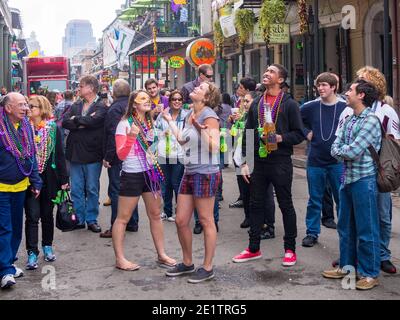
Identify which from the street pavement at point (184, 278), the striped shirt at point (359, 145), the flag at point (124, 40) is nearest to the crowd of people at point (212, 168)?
the striped shirt at point (359, 145)

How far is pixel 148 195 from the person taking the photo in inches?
232

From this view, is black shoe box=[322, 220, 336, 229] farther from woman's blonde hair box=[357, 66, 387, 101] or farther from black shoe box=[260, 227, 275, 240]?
woman's blonde hair box=[357, 66, 387, 101]

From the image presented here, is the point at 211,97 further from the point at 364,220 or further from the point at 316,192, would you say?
the point at 316,192

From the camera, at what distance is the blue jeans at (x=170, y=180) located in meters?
7.99

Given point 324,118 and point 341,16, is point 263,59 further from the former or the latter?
point 324,118

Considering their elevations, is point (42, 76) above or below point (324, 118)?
above

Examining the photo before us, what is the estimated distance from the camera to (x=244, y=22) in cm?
1858

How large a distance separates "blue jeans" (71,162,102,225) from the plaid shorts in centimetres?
249

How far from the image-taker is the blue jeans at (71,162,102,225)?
760cm

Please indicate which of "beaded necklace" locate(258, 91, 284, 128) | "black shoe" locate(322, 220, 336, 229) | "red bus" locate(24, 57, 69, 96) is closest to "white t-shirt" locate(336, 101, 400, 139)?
"beaded necklace" locate(258, 91, 284, 128)

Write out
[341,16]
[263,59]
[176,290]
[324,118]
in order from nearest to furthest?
[176,290], [324,118], [341,16], [263,59]

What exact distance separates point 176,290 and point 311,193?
2226mm
